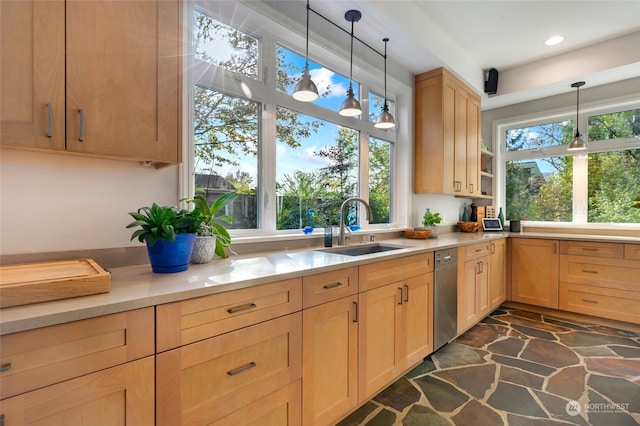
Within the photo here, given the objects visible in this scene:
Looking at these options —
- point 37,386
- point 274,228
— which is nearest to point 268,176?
point 274,228

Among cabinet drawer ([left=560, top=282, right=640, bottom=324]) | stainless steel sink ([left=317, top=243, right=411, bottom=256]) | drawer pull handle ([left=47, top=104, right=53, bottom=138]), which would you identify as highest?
drawer pull handle ([left=47, top=104, right=53, bottom=138])

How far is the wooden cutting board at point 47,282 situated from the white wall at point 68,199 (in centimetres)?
20

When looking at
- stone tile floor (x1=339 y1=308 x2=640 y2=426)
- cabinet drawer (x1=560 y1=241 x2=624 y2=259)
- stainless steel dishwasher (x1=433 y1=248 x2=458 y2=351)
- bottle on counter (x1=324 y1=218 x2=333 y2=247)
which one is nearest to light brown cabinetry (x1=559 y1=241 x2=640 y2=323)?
cabinet drawer (x1=560 y1=241 x2=624 y2=259)

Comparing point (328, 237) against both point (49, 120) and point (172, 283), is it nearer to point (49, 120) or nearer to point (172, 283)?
point (172, 283)

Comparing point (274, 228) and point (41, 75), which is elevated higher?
point (41, 75)

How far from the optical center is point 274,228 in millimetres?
2176

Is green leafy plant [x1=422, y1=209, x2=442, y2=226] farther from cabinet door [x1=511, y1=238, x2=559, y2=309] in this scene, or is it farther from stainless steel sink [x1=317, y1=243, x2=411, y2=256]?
cabinet door [x1=511, y1=238, x2=559, y2=309]

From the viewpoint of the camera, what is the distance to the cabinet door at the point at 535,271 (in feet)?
11.2

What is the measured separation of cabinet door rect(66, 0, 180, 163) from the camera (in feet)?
3.53

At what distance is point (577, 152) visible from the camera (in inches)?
151

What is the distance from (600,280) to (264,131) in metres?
3.72

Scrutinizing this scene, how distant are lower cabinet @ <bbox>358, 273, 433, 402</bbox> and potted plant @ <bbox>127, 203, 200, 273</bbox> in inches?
39.3

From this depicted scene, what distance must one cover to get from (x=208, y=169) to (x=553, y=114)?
176 inches

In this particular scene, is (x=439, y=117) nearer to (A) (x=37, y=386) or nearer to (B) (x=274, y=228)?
(B) (x=274, y=228)
